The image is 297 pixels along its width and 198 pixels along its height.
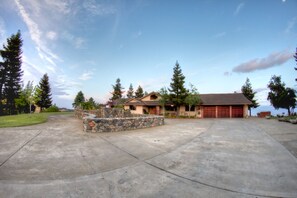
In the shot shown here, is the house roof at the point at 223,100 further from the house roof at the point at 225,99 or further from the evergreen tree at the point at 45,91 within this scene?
the evergreen tree at the point at 45,91

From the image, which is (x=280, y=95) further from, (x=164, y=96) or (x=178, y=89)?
(x=164, y=96)

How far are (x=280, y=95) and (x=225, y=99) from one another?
2053 cm

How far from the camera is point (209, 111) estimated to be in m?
26.9

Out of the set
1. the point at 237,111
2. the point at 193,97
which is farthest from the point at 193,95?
the point at 237,111

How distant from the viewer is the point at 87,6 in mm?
12445

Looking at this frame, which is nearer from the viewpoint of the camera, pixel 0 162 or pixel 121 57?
pixel 0 162

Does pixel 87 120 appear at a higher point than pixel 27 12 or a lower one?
lower

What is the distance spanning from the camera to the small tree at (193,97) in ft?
84.5

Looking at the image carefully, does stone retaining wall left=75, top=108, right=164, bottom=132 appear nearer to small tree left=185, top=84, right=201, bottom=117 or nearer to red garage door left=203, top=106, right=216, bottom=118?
small tree left=185, top=84, right=201, bottom=117

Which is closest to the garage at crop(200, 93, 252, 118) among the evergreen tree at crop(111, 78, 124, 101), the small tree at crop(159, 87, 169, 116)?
the small tree at crop(159, 87, 169, 116)

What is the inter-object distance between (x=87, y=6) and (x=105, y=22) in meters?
3.09

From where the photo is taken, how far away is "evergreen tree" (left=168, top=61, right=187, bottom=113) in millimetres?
27484

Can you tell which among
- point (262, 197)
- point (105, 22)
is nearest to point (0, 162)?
point (262, 197)

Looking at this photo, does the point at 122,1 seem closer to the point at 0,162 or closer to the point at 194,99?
the point at 0,162
